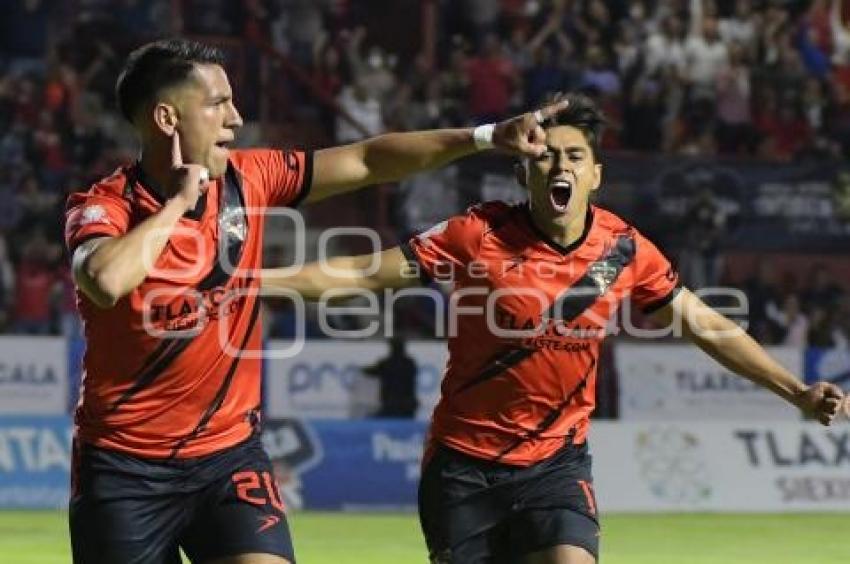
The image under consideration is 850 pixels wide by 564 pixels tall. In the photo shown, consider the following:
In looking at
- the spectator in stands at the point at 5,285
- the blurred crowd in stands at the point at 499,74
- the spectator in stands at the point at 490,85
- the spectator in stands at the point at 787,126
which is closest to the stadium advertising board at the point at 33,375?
the spectator in stands at the point at 5,285

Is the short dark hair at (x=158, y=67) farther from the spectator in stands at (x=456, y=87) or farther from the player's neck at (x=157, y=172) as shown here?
the spectator in stands at (x=456, y=87)

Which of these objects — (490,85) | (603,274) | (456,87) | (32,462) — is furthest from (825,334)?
(603,274)

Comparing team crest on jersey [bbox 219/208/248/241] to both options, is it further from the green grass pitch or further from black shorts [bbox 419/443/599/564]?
the green grass pitch

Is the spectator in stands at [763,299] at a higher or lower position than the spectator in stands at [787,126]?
lower

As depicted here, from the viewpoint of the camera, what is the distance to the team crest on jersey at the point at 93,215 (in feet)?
20.4

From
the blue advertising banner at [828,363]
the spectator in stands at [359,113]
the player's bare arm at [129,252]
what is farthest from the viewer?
the spectator in stands at [359,113]

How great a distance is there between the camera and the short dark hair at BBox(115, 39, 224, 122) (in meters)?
6.42

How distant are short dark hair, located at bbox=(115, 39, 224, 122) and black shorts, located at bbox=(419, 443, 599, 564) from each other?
2097 mm

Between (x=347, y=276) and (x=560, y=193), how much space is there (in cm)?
92

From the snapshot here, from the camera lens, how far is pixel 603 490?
1862 centimetres

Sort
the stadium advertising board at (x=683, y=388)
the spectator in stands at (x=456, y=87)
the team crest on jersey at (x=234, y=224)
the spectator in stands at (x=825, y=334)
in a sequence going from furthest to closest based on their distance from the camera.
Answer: the spectator in stands at (x=456, y=87)
the spectator in stands at (x=825, y=334)
the stadium advertising board at (x=683, y=388)
the team crest on jersey at (x=234, y=224)

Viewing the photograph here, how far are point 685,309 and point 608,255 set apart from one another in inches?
17.2

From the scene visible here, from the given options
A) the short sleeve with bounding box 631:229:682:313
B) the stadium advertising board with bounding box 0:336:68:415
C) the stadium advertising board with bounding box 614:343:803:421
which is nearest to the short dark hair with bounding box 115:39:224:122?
the short sleeve with bounding box 631:229:682:313

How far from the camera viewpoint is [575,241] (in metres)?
8.03
